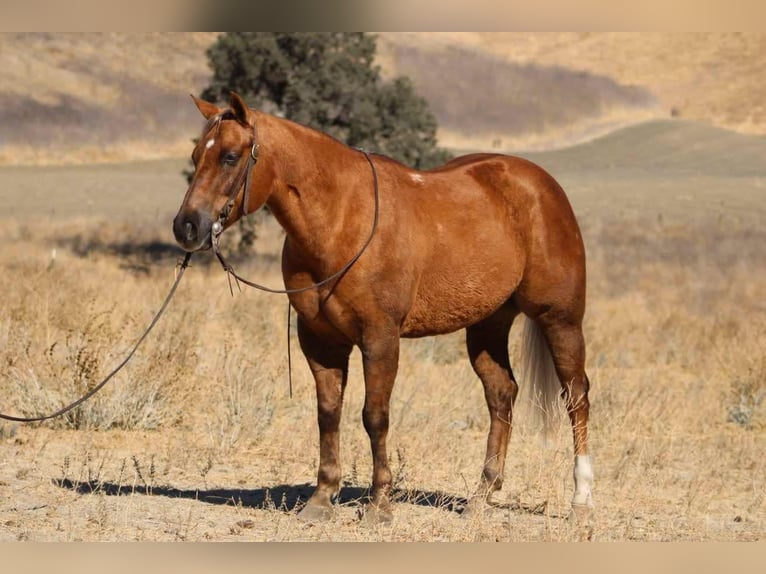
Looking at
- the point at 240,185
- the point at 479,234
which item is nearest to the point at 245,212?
the point at 240,185

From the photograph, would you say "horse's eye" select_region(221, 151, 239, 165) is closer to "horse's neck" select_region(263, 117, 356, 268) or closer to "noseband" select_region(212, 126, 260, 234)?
"noseband" select_region(212, 126, 260, 234)

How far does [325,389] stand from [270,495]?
1.17 m

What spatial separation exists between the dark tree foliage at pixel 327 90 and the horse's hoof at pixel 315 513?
18044 mm

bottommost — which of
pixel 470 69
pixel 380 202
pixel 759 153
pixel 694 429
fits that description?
pixel 694 429

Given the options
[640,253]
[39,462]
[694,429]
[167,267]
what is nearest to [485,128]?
[640,253]

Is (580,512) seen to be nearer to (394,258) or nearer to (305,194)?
(394,258)

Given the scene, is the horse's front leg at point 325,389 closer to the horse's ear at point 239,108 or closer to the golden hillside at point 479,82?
the horse's ear at point 239,108

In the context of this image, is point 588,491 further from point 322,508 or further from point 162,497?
point 162,497

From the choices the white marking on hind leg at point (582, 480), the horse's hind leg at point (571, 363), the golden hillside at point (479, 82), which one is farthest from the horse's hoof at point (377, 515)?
the golden hillside at point (479, 82)

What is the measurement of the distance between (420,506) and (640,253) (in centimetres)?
1938

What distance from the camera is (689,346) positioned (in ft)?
46.9

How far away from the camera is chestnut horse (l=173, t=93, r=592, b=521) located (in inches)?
253

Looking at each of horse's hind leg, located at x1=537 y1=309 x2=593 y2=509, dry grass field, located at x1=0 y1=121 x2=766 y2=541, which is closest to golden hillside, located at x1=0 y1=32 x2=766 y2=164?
dry grass field, located at x1=0 y1=121 x2=766 y2=541

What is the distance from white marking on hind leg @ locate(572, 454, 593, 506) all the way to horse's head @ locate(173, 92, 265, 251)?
104 inches
